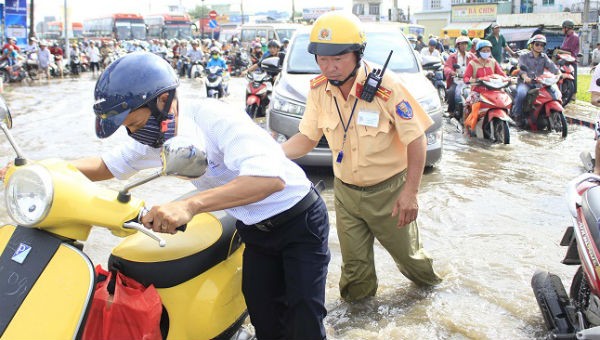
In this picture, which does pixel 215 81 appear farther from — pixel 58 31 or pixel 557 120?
pixel 58 31

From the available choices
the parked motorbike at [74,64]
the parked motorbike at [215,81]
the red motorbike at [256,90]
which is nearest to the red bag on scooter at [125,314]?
the red motorbike at [256,90]

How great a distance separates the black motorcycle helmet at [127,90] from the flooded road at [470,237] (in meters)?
0.27

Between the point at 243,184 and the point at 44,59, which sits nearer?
the point at 243,184

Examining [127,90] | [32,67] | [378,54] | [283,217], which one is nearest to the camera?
[127,90]

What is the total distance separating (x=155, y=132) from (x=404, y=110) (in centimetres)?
139

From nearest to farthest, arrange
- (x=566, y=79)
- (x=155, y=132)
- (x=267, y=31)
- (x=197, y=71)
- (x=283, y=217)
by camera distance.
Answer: (x=155, y=132), (x=283, y=217), (x=566, y=79), (x=197, y=71), (x=267, y=31)

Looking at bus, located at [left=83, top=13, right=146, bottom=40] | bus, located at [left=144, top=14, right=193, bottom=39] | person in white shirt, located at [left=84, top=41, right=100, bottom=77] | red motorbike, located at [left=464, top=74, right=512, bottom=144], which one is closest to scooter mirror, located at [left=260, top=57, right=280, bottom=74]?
red motorbike, located at [left=464, top=74, right=512, bottom=144]

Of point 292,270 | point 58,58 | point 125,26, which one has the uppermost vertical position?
point 125,26

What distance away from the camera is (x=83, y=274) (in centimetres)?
173

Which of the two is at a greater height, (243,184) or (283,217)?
(243,184)

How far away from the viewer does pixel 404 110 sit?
2898 millimetres

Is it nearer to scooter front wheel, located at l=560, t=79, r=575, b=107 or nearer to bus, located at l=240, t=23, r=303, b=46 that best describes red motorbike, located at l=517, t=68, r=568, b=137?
scooter front wheel, located at l=560, t=79, r=575, b=107

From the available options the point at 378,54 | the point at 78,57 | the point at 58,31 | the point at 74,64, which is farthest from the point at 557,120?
the point at 58,31

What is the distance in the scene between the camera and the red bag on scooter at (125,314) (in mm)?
1916
